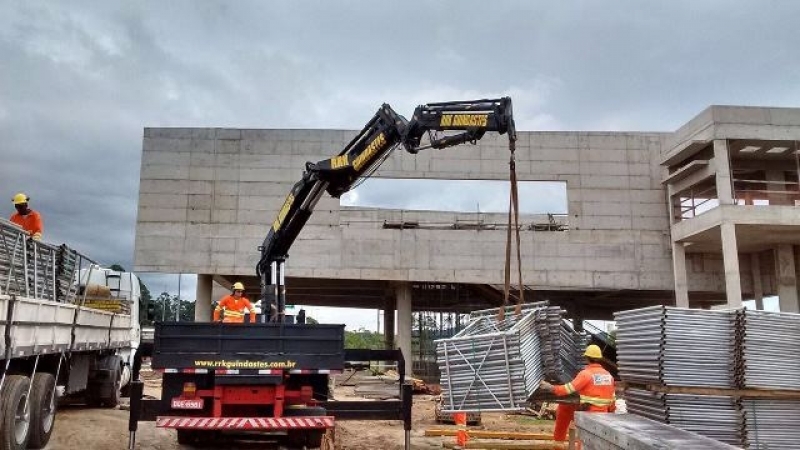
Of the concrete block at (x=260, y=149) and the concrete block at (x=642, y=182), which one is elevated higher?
the concrete block at (x=260, y=149)

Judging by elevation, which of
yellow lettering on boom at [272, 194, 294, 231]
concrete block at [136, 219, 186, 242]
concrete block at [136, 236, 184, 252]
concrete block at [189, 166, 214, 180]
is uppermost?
concrete block at [189, 166, 214, 180]

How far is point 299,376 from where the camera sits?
9250mm

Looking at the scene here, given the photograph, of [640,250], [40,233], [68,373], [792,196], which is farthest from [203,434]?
[792,196]

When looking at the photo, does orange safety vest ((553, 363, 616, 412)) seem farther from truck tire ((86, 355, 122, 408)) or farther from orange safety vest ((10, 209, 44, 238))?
truck tire ((86, 355, 122, 408))

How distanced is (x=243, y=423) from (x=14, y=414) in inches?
106

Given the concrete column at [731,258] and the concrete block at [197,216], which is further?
the concrete block at [197,216]

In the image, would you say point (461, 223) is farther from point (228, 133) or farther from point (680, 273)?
point (228, 133)

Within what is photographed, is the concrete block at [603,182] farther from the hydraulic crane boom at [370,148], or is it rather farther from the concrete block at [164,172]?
the concrete block at [164,172]

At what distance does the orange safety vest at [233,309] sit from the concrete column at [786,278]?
19174 mm

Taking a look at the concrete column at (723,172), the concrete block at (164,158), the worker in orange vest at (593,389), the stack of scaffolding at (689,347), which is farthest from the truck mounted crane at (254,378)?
the concrete block at (164,158)

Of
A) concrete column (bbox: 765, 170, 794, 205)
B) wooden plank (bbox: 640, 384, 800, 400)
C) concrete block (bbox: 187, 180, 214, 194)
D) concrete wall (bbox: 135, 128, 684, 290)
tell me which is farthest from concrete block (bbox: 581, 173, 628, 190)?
wooden plank (bbox: 640, 384, 800, 400)

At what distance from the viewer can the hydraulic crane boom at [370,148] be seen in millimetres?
9672

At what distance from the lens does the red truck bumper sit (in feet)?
28.5

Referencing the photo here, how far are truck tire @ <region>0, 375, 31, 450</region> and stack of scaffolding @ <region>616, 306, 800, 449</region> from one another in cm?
723
